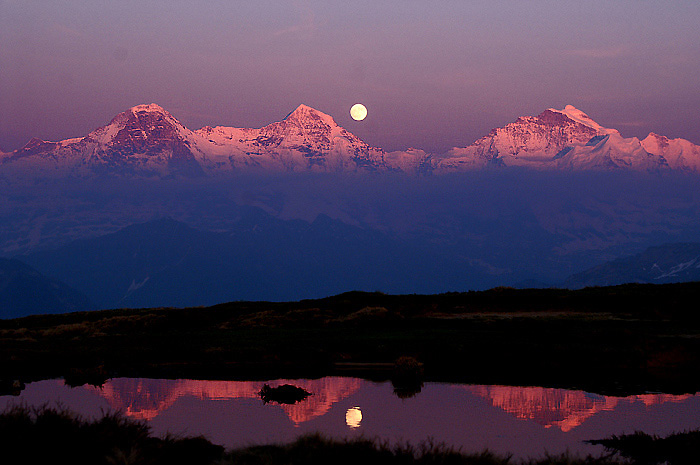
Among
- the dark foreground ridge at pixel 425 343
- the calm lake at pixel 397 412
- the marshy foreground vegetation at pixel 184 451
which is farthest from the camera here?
the dark foreground ridge at pixel 425 343

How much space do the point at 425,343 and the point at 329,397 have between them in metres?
14.7

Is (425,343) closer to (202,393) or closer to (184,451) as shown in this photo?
(202,393)

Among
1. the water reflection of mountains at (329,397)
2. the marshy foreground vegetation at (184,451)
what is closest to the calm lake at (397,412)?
the water reflection of mountains at (329,397)

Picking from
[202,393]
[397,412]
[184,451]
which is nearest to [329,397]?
[397,412]

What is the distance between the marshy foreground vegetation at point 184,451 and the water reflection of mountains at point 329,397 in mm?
5626

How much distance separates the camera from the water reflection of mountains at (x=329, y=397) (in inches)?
1001

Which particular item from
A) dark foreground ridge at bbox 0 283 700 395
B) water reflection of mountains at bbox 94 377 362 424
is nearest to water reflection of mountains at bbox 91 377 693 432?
water reflection of mountains at bbox 94 377 362 424

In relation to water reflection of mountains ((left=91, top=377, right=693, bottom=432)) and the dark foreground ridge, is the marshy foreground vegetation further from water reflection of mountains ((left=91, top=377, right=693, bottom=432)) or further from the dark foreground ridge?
the dark foreground ridge

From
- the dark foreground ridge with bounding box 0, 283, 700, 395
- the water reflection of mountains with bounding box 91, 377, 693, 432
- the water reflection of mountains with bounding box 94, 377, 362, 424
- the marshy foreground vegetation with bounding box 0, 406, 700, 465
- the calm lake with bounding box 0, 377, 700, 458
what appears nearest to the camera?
the marshy foreground vegetation with bounding box 0, 406, 700, 465

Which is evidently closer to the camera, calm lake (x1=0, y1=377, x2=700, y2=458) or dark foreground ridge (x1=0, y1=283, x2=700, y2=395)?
calm lake (x1=0, y1=377, x2=700, y2=458)

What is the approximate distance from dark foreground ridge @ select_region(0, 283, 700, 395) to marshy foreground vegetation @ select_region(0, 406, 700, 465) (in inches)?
507

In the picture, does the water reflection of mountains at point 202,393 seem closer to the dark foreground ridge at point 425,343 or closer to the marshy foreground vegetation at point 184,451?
the dark foreground ridge at point 425,343

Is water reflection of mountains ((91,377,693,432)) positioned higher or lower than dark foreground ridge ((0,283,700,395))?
lower

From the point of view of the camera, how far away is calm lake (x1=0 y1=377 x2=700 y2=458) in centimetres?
2222
